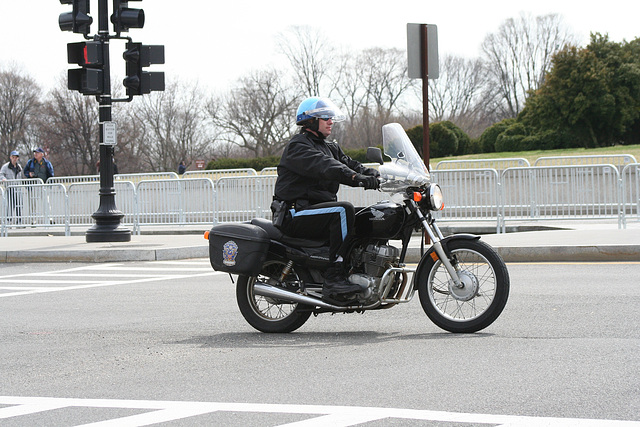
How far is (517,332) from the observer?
639cm

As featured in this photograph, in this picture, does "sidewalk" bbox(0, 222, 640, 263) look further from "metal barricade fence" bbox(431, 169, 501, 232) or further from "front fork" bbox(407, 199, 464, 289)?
"front fork" bbox(407, 199, 464, 289)

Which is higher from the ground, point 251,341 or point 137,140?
point 137,140

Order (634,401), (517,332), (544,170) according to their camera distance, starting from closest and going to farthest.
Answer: (634,401), (517,332), (544,170)

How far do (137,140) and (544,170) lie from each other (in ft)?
178

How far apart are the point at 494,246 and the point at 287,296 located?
6.52 meters

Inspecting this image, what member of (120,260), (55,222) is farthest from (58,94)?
(120,260)

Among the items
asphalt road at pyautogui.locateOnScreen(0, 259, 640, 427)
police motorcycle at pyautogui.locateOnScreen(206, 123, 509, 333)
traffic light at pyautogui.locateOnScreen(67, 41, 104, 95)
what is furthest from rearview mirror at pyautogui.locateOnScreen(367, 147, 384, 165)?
traffic light at pyautogui.locateOnScreen(67, 41, 104, 95)

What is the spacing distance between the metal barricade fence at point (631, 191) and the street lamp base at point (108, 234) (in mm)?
8925

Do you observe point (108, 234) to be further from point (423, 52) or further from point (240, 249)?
point (240, 249)

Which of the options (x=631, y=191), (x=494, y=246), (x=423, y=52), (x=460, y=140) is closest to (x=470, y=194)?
(x=631, y=191)

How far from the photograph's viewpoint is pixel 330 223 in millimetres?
6535

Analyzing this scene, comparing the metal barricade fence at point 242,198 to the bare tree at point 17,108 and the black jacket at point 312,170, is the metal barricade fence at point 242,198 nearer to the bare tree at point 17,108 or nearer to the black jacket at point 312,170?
the black jacket at point 312,170

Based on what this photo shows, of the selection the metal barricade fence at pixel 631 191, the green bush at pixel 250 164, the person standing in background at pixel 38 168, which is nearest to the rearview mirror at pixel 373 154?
the metal barricade fence at pixel 631 191

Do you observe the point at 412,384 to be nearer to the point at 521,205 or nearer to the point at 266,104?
the point at 521,205
